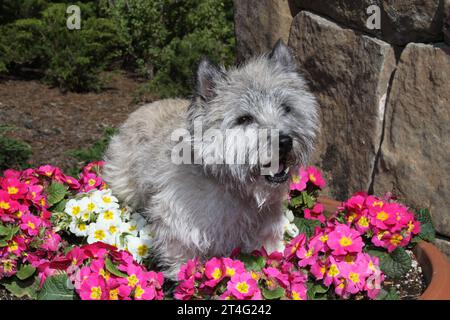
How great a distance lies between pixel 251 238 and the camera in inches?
136

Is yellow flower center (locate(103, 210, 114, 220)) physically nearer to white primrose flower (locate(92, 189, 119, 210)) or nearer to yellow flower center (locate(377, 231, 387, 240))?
white primrose flower (locate(92, 189, 119, 210))

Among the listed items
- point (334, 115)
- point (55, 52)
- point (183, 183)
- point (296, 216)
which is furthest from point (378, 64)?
point (55, 52)

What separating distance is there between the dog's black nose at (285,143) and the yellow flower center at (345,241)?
705 mm

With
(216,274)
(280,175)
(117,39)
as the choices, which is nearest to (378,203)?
(280,175)

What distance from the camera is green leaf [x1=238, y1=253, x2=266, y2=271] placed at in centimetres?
324

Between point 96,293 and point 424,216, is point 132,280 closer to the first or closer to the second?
point 96,293

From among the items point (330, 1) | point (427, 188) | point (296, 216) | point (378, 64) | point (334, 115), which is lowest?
point (296, 216)

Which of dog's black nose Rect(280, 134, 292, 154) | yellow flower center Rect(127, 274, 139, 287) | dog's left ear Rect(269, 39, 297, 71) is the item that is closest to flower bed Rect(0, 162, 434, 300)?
yellow flower center Rect(127, 274, 139, 287)

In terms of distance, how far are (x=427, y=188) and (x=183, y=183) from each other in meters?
1.54

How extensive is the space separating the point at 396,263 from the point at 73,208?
2.03 m

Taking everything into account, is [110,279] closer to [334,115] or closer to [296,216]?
[296,216]

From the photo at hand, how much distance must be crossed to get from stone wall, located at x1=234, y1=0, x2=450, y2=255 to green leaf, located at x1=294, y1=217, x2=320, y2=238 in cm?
42

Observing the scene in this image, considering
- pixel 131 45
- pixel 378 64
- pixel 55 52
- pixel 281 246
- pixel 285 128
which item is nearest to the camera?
pixel 285 128

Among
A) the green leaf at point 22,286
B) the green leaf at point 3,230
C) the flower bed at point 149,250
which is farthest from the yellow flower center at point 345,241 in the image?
the green leaf at point 3,230
